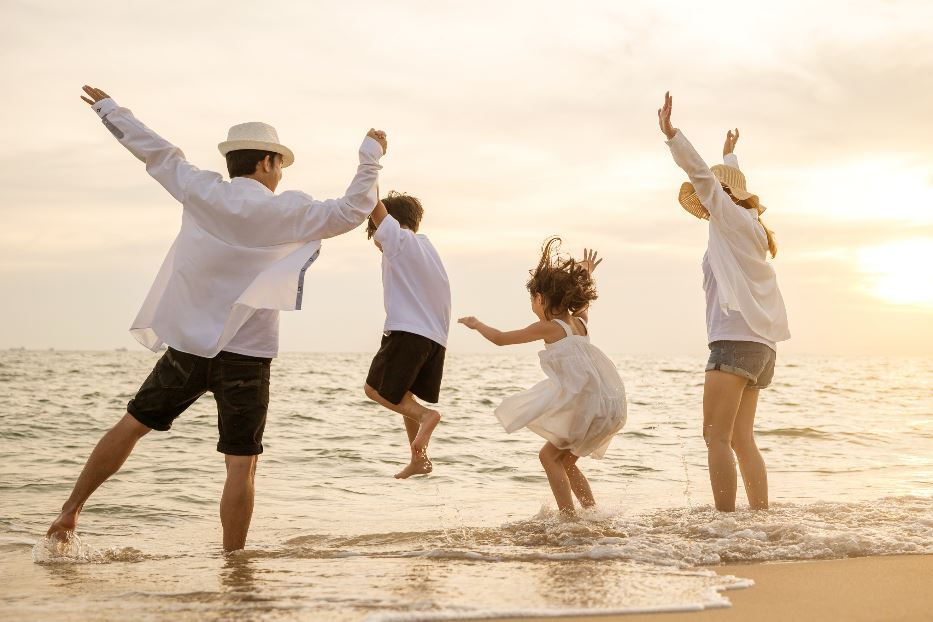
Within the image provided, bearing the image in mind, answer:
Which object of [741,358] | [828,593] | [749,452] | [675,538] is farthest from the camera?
[749,452]

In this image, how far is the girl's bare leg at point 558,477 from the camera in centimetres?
589

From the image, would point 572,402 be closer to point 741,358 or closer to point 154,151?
point 741,358

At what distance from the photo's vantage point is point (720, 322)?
5676 millimetres

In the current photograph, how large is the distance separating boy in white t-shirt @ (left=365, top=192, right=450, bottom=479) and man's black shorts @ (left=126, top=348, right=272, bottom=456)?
3.96 ft

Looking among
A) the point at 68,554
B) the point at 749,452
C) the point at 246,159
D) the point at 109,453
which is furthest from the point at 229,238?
the point at 749,452

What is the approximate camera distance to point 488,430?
1305cm

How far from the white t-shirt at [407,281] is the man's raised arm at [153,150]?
1.43 meters

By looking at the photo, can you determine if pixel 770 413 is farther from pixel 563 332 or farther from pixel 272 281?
pixel 272 281

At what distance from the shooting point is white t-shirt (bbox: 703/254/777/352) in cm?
558

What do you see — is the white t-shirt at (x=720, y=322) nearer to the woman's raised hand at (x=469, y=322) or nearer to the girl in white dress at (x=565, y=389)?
the girl in white dress at (x=565, y=389)

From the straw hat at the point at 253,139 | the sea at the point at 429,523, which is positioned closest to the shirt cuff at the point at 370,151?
the straw hat at the point at 253,139

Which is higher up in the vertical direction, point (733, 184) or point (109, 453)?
point (733, 184)

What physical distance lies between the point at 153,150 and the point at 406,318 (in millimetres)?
1893

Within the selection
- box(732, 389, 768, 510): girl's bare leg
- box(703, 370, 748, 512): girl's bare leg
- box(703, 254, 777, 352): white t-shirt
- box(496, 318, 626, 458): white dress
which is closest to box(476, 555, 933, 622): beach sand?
box(703, 370, 748, 512): girl's bare leg
